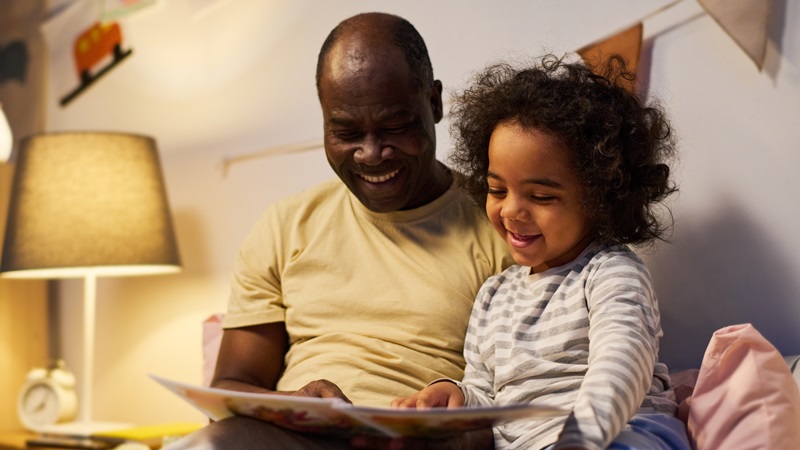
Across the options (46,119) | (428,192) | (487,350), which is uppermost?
(46,119)

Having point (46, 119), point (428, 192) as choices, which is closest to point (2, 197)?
point (46, 119)

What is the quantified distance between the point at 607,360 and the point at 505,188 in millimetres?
382

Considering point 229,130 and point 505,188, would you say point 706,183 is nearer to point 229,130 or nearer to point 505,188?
point 505,188

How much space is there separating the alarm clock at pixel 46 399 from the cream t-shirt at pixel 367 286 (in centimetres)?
118

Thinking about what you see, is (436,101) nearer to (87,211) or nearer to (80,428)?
(87,211)

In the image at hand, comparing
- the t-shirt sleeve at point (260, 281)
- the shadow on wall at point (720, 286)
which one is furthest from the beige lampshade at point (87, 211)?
the shadow on wall at point (720, 286)

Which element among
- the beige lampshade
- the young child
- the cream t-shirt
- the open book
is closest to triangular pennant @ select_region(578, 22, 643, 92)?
the young child

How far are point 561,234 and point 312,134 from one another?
3.62 ft

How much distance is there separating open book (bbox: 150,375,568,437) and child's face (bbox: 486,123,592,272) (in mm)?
293

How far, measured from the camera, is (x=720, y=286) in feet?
5.38

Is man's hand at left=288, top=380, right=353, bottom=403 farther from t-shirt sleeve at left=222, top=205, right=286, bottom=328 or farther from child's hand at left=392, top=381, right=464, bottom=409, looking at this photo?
t-shirt sleeve at left=222, top=205, right=286, bottom=328

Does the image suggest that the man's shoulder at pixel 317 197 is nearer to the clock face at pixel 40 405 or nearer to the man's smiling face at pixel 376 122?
the man's smiling face at pixel 376 122

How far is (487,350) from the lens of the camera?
144cm

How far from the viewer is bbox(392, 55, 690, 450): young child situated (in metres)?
1.30
